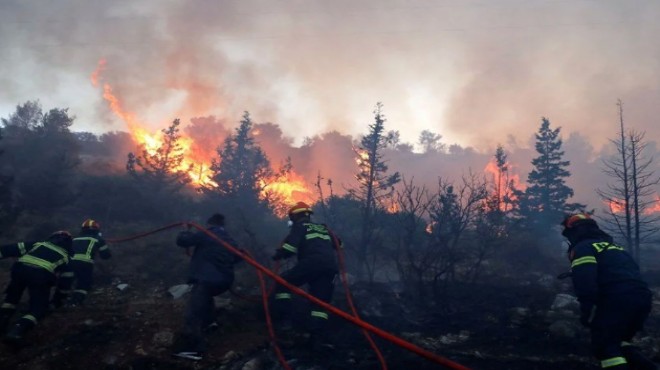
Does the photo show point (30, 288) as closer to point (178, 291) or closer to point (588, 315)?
point (178, 291)

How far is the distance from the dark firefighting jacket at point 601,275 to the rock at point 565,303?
Answer: 15.4ft

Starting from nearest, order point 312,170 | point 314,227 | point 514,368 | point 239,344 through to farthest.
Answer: point 514,368 < point 239,344 < point 314,227 < point 312,170

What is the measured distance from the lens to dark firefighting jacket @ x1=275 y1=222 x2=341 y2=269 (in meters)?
6.73

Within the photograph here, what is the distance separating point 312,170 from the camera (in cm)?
5500

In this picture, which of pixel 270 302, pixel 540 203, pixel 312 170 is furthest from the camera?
pixel 312 170

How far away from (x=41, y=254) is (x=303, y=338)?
176 inches

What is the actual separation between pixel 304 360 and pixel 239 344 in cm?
120

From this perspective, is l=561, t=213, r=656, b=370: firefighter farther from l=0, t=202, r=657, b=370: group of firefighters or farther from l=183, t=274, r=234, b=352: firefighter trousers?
l=183, t=274, r=234, b=352: firefighter trousers

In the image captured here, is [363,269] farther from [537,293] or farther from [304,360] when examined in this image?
[304,360]

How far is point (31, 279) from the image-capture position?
6125 mm

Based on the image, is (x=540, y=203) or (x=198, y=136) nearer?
(x=540, y=203)

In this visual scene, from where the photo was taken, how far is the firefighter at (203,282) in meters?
5.75

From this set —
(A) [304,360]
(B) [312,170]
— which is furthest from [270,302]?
(B) [312,170]

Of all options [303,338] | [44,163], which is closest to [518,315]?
[303,338]
